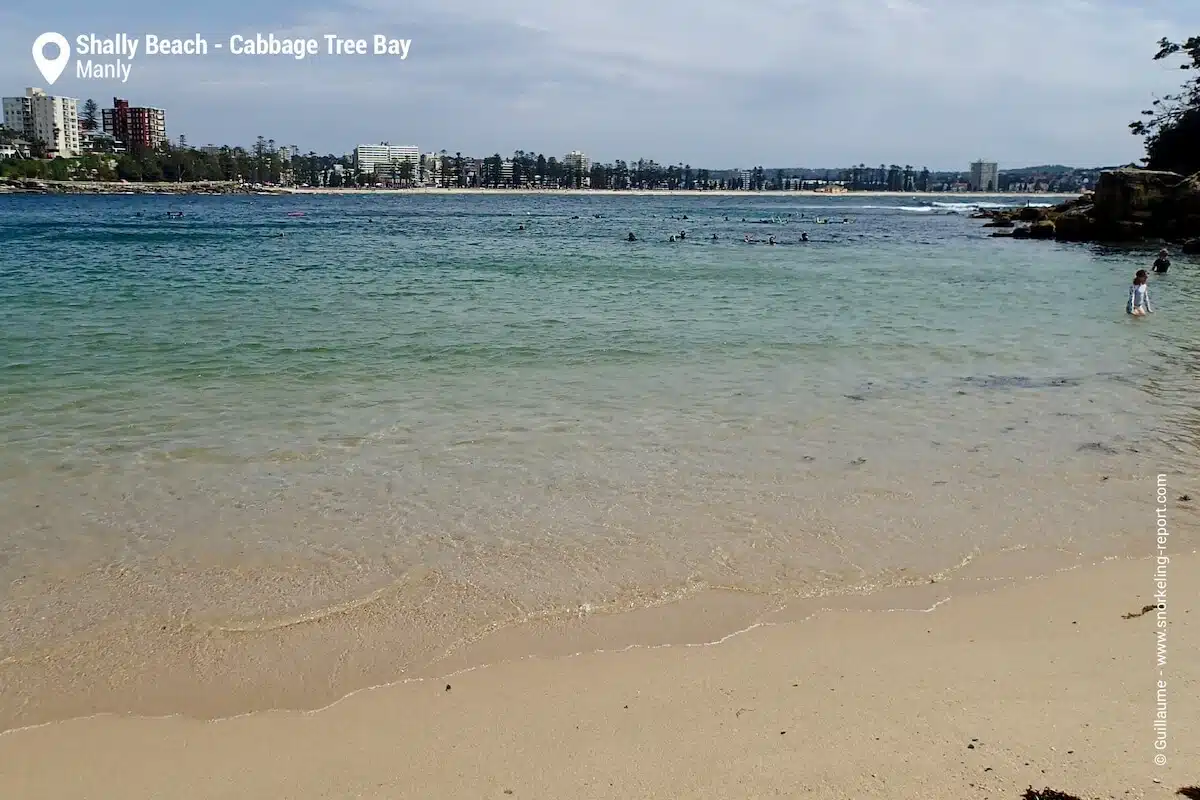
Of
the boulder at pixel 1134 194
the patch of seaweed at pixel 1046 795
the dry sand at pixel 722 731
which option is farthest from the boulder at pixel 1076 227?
the patch of seaweed at pixel 1046 795

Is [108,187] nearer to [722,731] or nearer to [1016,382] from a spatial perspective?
[1016,382]

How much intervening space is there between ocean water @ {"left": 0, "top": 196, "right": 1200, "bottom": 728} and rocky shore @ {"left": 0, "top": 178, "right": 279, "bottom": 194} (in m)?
161

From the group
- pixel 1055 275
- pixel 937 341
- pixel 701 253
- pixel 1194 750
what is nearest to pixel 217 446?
pixel 1194 750

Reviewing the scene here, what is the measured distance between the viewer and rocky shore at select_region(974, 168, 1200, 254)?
4244 cm

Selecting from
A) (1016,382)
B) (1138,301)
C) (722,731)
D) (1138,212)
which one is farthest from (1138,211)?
(722,731)

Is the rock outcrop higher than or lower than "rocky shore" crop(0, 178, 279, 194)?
lower

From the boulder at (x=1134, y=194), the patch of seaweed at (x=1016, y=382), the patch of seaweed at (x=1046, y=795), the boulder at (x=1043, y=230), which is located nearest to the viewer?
the patch of seaweed at (x=1046, y=795)

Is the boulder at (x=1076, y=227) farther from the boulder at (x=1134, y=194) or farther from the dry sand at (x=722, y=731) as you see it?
the dry sand at (x=722, y=731)

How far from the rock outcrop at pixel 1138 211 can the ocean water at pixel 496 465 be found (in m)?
29.3

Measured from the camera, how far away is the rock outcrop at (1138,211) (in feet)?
139

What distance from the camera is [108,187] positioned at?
168m

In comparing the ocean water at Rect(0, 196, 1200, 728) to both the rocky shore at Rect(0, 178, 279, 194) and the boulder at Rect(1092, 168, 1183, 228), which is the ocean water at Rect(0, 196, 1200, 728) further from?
the rocky shore at Rect(0, 178, 279, 194)

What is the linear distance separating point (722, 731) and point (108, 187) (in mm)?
193338

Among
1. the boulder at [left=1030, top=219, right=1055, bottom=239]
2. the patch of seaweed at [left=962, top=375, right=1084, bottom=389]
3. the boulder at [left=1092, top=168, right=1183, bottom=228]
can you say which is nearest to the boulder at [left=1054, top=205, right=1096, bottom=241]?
the boulder at [left=1030, top=219, right=1055, bottom=239]
